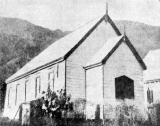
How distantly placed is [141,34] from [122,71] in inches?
147

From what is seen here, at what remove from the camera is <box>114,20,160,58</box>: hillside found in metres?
20.4

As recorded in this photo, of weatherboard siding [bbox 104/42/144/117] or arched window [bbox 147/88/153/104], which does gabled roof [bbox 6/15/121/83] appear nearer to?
weatherboard siding [bbox 104/42/144/117]

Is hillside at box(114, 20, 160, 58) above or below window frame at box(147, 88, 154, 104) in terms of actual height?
above

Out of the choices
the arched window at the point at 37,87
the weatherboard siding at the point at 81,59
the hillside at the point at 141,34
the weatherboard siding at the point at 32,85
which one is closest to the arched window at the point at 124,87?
the weatherboard siding at the point at 81,59

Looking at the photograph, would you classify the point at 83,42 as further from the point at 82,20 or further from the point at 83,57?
the point at 82,20

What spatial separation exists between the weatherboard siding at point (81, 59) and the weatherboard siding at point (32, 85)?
1.53 ft

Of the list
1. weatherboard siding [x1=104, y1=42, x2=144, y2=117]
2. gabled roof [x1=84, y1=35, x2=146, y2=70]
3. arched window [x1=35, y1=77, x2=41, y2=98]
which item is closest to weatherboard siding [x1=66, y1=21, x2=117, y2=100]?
gabled roof [x1=84, y1=35, x2=146, y2=70]

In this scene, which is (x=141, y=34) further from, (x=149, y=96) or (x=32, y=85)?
(x=32, y=85)

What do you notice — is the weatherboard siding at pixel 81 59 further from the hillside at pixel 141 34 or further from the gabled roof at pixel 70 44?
the hillside at pixel 141 34

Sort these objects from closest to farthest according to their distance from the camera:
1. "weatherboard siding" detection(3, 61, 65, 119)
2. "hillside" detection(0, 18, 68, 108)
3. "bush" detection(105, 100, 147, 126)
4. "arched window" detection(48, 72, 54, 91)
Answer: "bush" detection(105, 100, 147, 126) → "weatherboard siding" detection(3, 61, 65, 119) → "arched window" detection(48, 72, 54, 91) → "hillside" detection(0, 18, 68, 108)

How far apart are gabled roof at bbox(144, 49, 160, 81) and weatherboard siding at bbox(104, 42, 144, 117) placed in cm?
276

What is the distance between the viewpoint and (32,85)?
75.8 feet

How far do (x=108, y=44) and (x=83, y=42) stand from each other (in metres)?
1.54

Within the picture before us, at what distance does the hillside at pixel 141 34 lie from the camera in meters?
20.4
